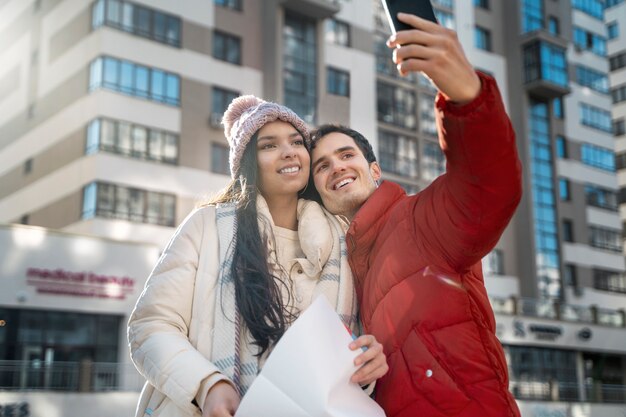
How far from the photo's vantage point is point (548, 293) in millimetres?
45656

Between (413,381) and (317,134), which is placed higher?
(317,134)

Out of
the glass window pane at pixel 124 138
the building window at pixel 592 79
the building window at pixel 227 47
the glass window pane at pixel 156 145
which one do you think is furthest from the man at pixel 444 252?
the building window at pixel 592 79

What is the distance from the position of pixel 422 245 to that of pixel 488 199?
461 millimetres

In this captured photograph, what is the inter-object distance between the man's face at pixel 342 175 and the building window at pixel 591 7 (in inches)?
2117

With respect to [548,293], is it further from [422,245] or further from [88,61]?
[422,245]

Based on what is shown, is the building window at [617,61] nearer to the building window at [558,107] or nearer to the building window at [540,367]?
the building window at [558,107]

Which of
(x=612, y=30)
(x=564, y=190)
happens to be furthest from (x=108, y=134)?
(x=612, y=30)

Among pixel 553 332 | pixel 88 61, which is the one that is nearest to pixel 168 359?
pixel 88 61

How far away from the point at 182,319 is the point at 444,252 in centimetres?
109

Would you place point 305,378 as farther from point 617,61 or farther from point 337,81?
point 617,61

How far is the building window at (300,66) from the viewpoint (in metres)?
35.8

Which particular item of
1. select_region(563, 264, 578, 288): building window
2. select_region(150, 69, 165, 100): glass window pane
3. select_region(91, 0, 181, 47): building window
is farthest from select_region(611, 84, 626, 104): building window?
select_region(150, 69, 165, 100): glass window pane

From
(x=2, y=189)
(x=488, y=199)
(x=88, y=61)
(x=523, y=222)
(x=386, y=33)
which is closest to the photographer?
(x=488, y=199)

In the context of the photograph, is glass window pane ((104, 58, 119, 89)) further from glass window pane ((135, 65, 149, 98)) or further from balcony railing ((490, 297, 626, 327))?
balcony railing ((490, 297, 626, 327))
